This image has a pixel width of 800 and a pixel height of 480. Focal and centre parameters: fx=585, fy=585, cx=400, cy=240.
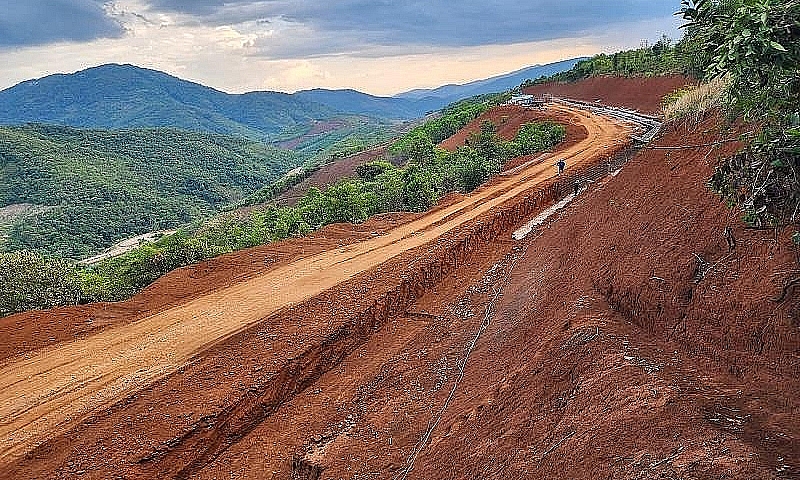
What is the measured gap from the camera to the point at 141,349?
1085cm

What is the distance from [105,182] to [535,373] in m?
92.9

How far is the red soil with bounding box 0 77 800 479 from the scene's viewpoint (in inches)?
176

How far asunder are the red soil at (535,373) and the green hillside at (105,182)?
63.0 meters

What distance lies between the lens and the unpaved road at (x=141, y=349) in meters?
8.82

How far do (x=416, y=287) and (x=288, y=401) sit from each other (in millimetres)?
4838

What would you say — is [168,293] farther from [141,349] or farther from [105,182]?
[105,182]

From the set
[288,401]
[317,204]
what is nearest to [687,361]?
[288,401]

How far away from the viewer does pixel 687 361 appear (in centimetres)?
536

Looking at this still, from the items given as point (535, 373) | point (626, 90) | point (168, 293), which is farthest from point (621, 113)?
point (535, 373)

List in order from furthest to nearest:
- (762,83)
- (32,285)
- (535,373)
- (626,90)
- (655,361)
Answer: (626,90), (32,285), (535,373), (655,361), (762,83)

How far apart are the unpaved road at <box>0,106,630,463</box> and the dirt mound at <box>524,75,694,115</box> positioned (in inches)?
1189

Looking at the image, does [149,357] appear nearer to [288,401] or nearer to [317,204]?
[288,401]

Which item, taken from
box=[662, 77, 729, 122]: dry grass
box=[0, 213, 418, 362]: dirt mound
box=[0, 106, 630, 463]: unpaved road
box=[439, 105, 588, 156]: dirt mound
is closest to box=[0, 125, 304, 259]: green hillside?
box=[439, 105, 588, 156]: dirt mound

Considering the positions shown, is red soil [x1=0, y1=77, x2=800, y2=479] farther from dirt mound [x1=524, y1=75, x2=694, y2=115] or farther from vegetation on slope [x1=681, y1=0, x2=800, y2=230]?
dirt mound [x1=524, y1=75, x2=694, y2=115]
